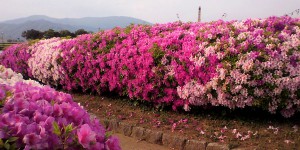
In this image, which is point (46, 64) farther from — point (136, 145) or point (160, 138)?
point (160, 138)

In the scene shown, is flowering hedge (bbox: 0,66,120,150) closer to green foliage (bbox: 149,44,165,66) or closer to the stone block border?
the stone block border

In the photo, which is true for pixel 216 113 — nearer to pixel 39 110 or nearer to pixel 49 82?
pixel 39 110

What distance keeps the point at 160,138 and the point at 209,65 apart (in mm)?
1766

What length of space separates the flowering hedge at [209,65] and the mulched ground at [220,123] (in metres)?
0.25

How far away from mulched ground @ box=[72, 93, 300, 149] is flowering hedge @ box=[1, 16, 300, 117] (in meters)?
0.25

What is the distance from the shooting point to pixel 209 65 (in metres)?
6.62

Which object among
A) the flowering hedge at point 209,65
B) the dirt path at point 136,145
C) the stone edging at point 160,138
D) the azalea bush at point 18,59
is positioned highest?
the flowering hedge at point 209,65

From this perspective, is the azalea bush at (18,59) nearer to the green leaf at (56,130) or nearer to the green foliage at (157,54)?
the green foliage at (157,54)

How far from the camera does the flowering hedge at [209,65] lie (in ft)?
20.1

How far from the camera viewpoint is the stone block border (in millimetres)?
5514

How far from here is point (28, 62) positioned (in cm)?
A: 1445

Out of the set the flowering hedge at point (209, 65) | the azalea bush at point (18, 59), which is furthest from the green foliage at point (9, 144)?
the azalea bush at point (18, 59)

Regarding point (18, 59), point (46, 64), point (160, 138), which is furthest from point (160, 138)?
point (18, 59)

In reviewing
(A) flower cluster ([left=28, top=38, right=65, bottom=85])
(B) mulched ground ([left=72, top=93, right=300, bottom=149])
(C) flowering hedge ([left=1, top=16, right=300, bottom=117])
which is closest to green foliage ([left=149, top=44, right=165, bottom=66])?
(C) flowering hedge ([left=1, top=16, right=300, bottom=117])
